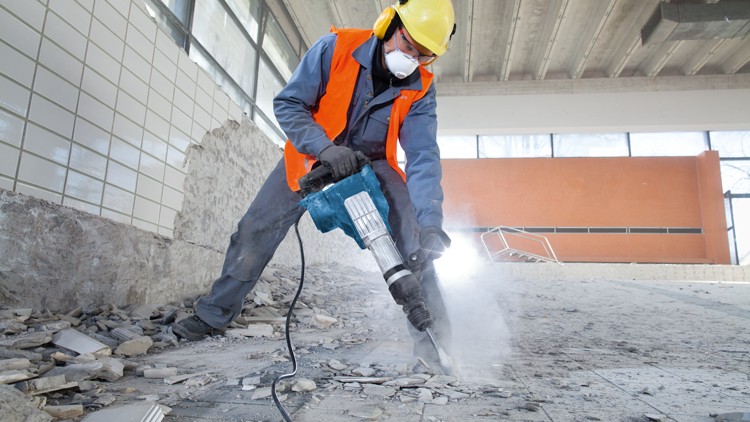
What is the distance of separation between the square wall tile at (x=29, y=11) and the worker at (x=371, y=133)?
1.29 metres

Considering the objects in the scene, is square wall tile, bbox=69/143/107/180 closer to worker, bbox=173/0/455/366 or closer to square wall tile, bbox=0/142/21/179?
square wall tile, bbox=0/142/21/179

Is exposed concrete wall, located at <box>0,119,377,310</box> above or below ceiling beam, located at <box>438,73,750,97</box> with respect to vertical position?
below

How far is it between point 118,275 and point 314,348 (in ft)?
4.66

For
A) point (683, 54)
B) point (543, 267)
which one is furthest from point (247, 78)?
point (683, 54)

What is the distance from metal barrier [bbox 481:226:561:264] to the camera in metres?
11.1

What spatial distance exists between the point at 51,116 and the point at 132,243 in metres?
0.91

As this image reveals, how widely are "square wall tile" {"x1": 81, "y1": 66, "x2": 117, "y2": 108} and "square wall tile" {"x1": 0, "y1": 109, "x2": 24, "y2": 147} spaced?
0.46 meters

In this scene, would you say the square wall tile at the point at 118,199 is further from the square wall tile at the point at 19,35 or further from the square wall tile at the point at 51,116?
the square wall tile at the point at 19,35

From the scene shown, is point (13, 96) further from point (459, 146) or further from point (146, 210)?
point (459, 146)

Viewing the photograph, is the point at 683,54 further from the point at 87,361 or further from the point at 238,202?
the point at 87,361

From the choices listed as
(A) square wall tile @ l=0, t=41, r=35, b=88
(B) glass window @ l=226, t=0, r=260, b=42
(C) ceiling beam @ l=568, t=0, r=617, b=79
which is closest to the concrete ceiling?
(C) ceiling beam @ l=568, t=0, r=617, b=79

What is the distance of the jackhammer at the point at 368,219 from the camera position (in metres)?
1.64

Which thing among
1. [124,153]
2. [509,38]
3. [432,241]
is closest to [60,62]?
[124,153]

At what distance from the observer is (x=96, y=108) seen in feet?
8.30
